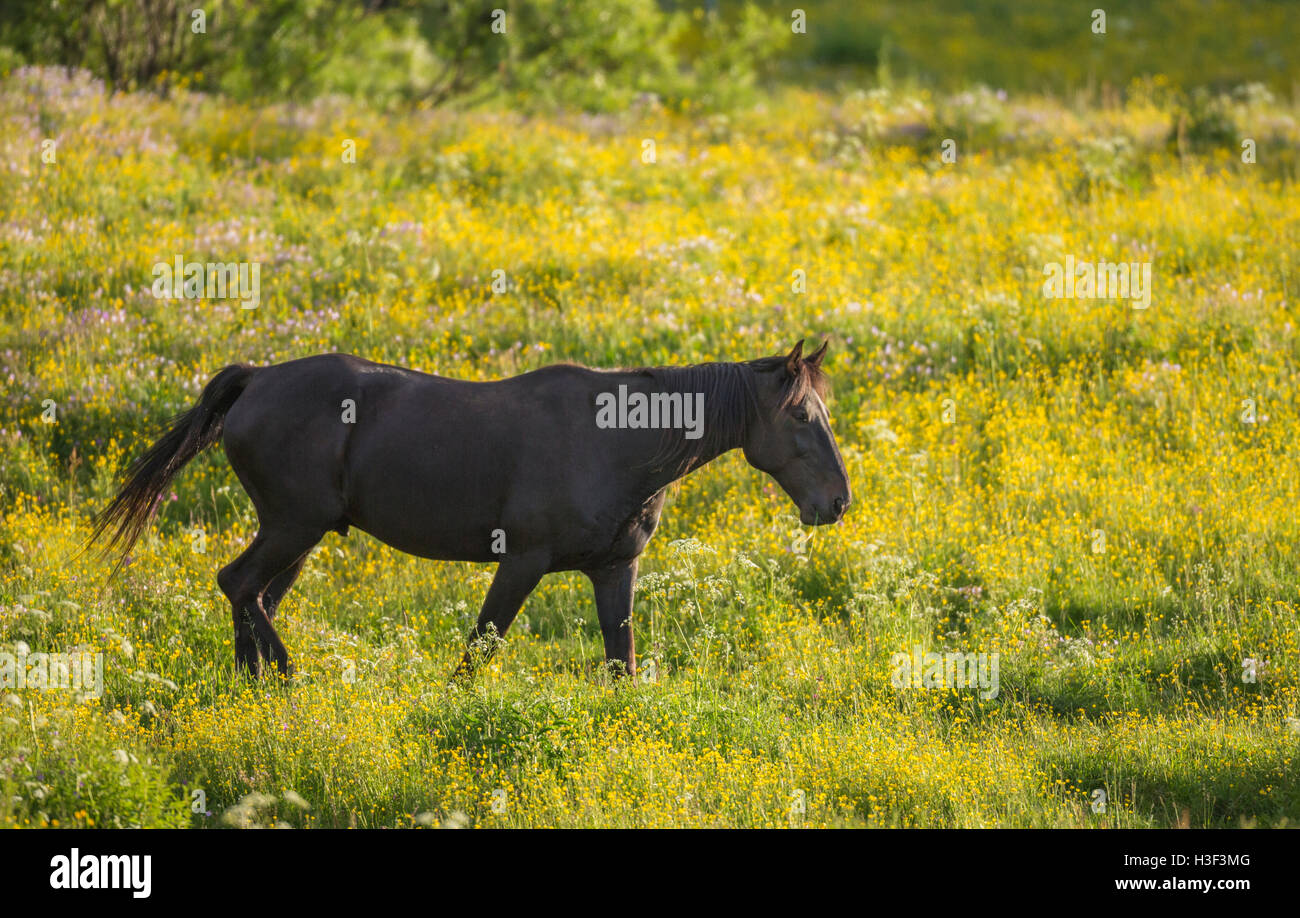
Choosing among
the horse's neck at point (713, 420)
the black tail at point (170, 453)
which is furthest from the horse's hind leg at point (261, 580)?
the horse's neck at point (713, 420)

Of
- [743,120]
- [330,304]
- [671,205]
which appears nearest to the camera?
[330,304]

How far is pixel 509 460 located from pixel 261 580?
1.80 meters

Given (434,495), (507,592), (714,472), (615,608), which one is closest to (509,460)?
(434,495)

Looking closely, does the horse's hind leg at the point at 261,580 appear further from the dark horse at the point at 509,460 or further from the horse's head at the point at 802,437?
the horse's head at the point at 802,437

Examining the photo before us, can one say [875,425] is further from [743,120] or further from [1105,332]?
[743,120]

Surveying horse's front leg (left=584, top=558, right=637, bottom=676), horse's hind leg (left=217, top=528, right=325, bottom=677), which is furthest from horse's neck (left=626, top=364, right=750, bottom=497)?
horse's hind leg (left=217, top=528, right=325, bottom=677)

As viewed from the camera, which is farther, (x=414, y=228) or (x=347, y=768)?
(x=414, y=228)

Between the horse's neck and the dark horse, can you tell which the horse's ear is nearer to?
the dark horse

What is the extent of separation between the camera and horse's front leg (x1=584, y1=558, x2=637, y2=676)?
8109 millimetres

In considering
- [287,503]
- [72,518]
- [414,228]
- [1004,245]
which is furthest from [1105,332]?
[72,518]

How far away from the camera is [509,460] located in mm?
8000

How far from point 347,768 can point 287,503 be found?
195 centimetres

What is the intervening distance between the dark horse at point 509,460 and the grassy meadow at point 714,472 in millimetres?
749

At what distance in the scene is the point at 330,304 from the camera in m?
13.4
